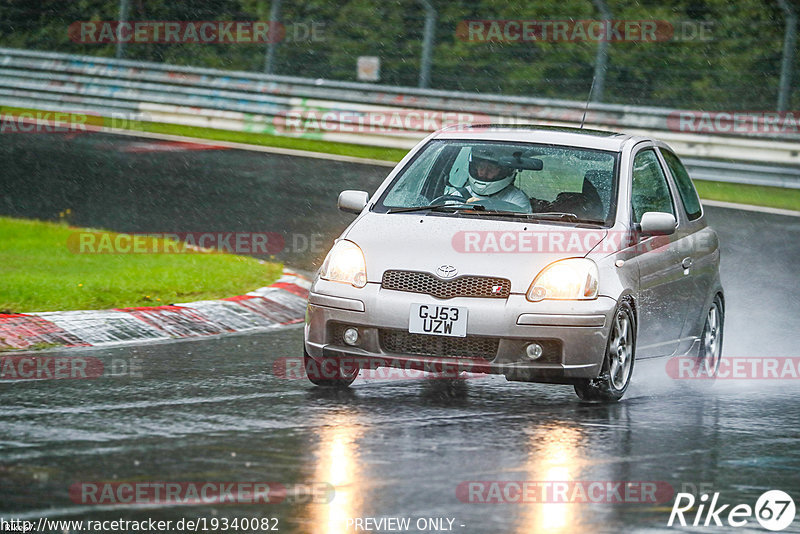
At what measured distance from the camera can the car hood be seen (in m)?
8.02

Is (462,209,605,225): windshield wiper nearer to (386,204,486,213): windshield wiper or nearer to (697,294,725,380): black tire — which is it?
(386,204,486,213): windshield wiper

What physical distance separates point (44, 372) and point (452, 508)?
365 cm

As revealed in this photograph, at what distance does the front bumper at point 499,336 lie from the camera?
310 inches

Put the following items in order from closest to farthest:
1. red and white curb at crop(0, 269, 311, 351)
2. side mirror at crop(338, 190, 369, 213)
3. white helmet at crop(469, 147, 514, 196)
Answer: side mirror at crop(338, 190, 369, 213) < white helmet at crop(469, 147, 514, 196) < red and white curb at crop(0, 269, 311, 351)

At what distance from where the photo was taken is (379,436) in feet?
23.1

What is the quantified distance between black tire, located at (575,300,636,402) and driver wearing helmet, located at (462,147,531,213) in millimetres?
1104

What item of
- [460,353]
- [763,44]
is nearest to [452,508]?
[460,353]

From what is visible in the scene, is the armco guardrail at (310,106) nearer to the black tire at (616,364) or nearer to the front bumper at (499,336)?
the black tire at (616,364)

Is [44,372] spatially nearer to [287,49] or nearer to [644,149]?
[644,149]

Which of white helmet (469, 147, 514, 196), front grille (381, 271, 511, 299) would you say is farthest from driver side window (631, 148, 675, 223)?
front grille (381, 271, 511, 299)

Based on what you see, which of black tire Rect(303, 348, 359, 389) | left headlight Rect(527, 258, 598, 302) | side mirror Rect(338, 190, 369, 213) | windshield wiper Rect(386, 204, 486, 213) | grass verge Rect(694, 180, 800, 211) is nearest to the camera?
left headlight Rect(527, 258, 598, 302)

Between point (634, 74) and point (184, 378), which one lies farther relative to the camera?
point (634, 74)

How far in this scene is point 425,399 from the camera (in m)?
8.26

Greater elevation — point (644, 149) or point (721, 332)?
point (644, 149)
